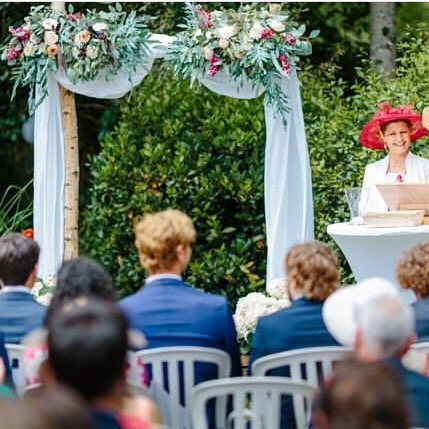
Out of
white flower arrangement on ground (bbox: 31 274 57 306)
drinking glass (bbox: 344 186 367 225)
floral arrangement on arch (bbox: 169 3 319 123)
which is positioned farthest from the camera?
floral arrangement on arch (bbox: 169 3 319 123)

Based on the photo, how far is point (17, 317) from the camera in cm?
437

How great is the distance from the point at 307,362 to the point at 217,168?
5310mm

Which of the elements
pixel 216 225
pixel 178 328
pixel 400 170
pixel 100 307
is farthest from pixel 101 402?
pixel 216 225

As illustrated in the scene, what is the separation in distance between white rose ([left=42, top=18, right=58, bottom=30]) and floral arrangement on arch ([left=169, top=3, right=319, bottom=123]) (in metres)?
0.79

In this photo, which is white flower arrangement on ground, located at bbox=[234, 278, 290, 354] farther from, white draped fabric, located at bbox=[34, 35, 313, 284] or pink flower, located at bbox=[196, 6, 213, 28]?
pink flower, located at bbox=[196, 6, 213, 28]

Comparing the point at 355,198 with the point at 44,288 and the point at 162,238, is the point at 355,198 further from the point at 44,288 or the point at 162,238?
A: the point at 162,238

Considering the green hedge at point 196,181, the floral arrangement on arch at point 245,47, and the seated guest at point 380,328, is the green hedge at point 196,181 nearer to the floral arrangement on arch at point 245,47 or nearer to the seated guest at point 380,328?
the floral arrangement on arch at point 245,47

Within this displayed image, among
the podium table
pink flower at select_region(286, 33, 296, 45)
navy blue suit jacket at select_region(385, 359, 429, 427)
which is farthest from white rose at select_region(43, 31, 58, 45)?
navy blue suit jacket at select_region(385, 359, 429, 427)

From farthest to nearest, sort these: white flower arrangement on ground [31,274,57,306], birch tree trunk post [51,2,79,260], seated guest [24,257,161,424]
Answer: birch tree trunk post [51,2,79,260]
white flower arrangement on ground [31,274,57,306]
seated guest [24,257,161,424]

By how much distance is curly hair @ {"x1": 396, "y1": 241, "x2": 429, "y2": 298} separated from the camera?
174 inches

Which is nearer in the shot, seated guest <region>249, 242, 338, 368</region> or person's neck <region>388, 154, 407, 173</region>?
seated guest <region>249, 242, 338, 368</region>

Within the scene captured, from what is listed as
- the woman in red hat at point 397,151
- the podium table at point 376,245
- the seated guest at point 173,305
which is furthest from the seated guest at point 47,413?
the woman in red hat at point 397,151

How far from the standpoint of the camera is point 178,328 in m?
4.27

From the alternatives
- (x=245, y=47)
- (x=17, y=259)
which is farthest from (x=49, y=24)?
(x=17, y=259)
